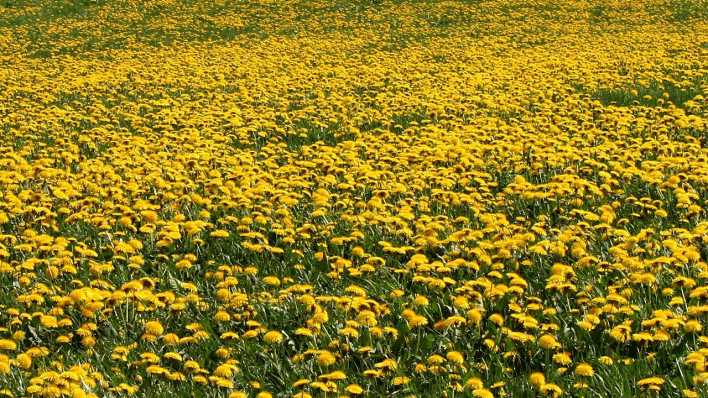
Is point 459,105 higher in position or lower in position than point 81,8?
higher

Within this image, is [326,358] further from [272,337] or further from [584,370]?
[584,370]

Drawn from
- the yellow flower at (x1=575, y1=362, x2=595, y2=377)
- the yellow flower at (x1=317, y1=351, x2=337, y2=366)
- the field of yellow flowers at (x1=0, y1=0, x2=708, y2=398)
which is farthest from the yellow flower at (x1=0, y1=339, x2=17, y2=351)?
the yellow flower at (x1=575, y1=362, x2=595, y2=377)

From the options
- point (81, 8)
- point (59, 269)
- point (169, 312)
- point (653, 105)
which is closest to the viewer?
point (169, 312)

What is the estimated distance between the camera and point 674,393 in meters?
3.81

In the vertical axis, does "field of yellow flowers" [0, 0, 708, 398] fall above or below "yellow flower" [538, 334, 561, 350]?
below

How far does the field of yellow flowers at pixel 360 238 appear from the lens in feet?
14.1

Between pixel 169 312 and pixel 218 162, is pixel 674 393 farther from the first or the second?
pixel 218 162

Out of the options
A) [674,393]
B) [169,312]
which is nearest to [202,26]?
[169,312]

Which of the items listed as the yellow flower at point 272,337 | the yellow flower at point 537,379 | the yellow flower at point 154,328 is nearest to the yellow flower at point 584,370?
the yellow flower at point 537,379

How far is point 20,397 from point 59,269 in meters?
1.84

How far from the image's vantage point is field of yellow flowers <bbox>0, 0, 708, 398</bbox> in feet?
14.1

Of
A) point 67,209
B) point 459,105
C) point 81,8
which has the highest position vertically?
point 67,209

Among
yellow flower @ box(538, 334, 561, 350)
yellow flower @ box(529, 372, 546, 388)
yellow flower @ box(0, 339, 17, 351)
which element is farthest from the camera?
yellow flower @ box(0, 339, 17, 351)

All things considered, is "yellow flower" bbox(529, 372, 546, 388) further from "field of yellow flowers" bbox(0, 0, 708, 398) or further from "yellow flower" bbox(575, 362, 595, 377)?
"yellow flower" bbox(575, 362, 595, 377)
